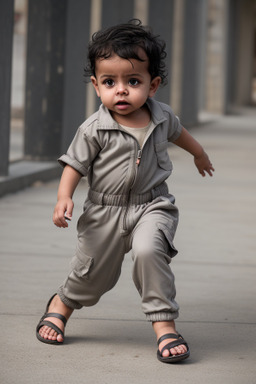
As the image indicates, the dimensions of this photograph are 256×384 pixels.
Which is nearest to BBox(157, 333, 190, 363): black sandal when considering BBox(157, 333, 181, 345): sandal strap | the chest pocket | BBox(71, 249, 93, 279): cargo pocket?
BBox(157, 333, 181, 345): sandal strap

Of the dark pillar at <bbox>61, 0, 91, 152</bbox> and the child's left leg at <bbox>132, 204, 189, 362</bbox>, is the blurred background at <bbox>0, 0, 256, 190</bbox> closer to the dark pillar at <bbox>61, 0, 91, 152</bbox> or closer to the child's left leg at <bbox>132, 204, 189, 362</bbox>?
the dark pillar at <bbox>61, 0, 91, 152</bbox>

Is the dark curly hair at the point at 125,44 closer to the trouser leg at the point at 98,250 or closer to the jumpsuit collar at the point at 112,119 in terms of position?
the jumpsuit collar at the point at 112,119

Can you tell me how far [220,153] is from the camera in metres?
13.2

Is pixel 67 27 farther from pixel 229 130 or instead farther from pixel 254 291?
pixel 229 130

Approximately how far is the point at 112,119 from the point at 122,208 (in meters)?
0.36

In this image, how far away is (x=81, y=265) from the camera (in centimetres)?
382

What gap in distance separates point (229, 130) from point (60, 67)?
994 centimetres

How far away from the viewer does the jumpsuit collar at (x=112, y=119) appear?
3729 millimetres

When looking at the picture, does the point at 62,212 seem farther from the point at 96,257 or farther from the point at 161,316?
the point at 161,316

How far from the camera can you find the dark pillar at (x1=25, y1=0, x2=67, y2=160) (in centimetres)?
948

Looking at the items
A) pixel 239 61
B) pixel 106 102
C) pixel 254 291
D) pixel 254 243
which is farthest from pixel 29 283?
pixel 239 61

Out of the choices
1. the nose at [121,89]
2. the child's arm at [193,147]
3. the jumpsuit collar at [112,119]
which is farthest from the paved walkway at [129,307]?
the nose at [121,89]

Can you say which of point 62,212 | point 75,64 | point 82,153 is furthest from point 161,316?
point 75,64

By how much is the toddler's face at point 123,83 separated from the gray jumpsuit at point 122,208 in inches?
3.0
